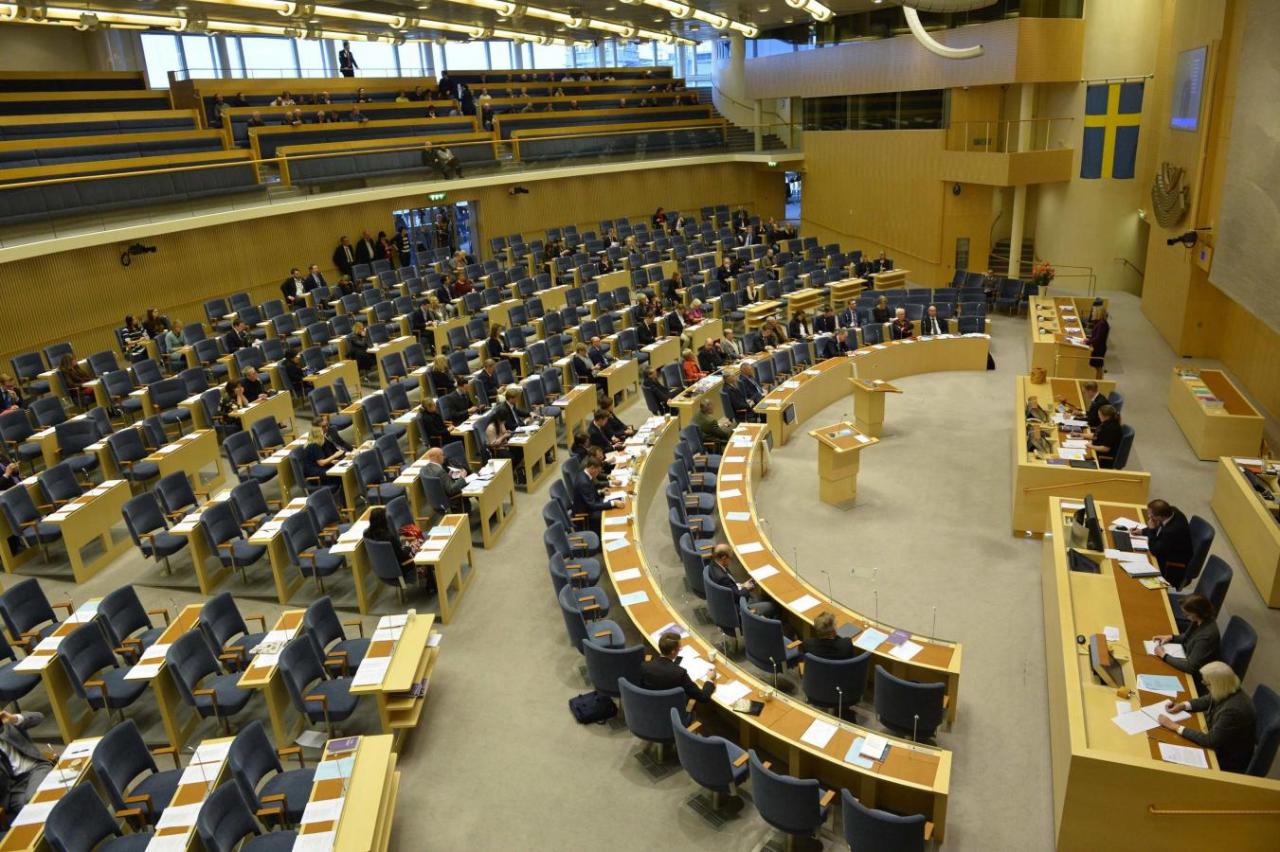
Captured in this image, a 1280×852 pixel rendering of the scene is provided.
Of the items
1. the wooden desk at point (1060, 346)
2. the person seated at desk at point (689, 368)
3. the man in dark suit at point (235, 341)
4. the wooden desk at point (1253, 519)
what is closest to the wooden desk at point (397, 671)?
the person seated at desk at point (689, 368)

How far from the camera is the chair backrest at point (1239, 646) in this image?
259 inches

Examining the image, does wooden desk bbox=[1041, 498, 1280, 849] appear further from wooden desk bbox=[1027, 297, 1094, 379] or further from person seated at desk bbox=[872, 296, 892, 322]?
person seated at desk bbox=[872, 296, 892, 322]

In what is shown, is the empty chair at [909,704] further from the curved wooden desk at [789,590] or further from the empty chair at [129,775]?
the empty chair at [129,775]

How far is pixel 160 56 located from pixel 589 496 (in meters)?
24.2

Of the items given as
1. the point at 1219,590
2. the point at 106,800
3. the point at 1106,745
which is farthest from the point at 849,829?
the point at 106,800

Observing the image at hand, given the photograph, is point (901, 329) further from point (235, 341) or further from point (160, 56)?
point (160, 56)

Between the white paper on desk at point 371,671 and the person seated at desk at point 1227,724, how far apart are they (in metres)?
5.76

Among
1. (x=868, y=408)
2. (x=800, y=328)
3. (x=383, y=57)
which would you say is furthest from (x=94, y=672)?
(x=383, y=57)

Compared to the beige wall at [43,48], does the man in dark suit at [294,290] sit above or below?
below

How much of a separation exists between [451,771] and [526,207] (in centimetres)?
2102

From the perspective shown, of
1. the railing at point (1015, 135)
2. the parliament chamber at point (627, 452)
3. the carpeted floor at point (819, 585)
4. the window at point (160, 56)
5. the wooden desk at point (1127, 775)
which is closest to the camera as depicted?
the wooden desk at point (1127, 775)

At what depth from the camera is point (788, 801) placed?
5555mm

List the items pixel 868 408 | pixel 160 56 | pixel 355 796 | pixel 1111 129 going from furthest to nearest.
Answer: pixel 160 56 → pixel 1111 129 → pixel 868 408 → pixel 355 796

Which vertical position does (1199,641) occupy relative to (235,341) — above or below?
below
